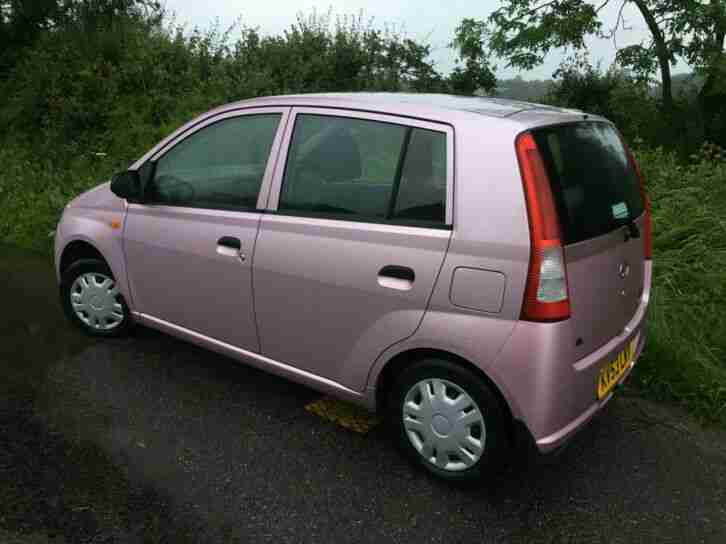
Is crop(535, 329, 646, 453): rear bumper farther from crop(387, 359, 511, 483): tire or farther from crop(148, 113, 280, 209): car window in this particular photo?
crop(148, 113, 280, 209): car window

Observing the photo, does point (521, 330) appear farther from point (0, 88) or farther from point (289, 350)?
point (0, 88)

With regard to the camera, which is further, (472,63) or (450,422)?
(472,63)

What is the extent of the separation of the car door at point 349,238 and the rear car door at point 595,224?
446 mm

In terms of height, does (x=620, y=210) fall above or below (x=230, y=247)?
above

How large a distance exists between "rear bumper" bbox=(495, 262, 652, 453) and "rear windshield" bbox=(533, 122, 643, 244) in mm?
394

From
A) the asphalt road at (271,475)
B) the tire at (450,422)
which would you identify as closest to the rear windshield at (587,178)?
the tire at (450,422)

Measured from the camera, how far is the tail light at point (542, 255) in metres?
2.48

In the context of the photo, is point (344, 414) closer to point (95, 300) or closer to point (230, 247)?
point (230, 247)

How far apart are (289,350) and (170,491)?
850mm

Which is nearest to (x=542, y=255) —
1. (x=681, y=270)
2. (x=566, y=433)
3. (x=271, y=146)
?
(x=566, y=433)

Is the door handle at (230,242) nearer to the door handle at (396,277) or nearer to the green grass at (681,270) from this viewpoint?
the door handle at (396,277)

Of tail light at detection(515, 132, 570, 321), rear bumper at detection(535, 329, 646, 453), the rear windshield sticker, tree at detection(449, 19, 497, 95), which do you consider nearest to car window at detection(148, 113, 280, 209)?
tail light at detection(515, 132, 570, 321)

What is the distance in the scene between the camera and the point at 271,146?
11.0 feet

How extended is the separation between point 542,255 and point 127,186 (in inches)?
Answer: 97.2
